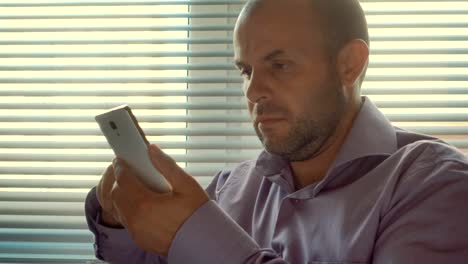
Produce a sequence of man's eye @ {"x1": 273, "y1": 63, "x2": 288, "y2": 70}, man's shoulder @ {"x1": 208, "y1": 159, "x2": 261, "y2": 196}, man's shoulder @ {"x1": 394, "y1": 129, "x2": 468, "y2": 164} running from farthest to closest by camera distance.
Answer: man's shoulder @ {"x1": 208, "y1": 159, "x2": 261, "y2": 196} < man's eye @ {"x1": 273, "y1": 63, "x2": 288, "y2": 70} < man's shoulder @ {"x1": 394, "y1": 129, "x2": 468, "y2": 164}

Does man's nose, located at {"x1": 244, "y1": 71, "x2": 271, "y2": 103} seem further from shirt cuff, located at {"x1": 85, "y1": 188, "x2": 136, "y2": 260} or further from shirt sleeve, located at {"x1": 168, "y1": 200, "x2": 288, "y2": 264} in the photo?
shirt cuff, located at {"x1": 85, "y1": 188, "x2": 136, "y2": 260}

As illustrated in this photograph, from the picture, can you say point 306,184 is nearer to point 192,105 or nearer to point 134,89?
point 192,105

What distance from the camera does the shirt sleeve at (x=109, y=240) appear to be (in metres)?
1.14

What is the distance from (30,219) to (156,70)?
17.4 inches

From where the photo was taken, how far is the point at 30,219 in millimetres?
1504

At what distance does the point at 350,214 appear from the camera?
1.00m

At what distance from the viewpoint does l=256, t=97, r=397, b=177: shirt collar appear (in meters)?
1.07

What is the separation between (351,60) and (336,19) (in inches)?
2.9

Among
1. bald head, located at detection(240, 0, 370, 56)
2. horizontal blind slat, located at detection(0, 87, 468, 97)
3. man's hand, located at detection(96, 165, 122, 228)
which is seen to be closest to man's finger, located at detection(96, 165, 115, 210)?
man's hand, located at detection(96, 165, 122, 228)

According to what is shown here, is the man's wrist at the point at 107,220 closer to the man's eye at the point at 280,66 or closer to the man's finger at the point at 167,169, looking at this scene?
the man's finger at the point at 167,169

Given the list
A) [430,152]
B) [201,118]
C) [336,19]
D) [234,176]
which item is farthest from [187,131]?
[430,152]

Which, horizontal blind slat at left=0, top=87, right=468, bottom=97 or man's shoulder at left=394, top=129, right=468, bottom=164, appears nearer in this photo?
man's shoulder at left=394, top=129, right=468, bottom=164

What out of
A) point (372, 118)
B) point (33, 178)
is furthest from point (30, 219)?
point (372, 118)

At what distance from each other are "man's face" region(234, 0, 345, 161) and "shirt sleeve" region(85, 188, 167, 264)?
0.97ft
